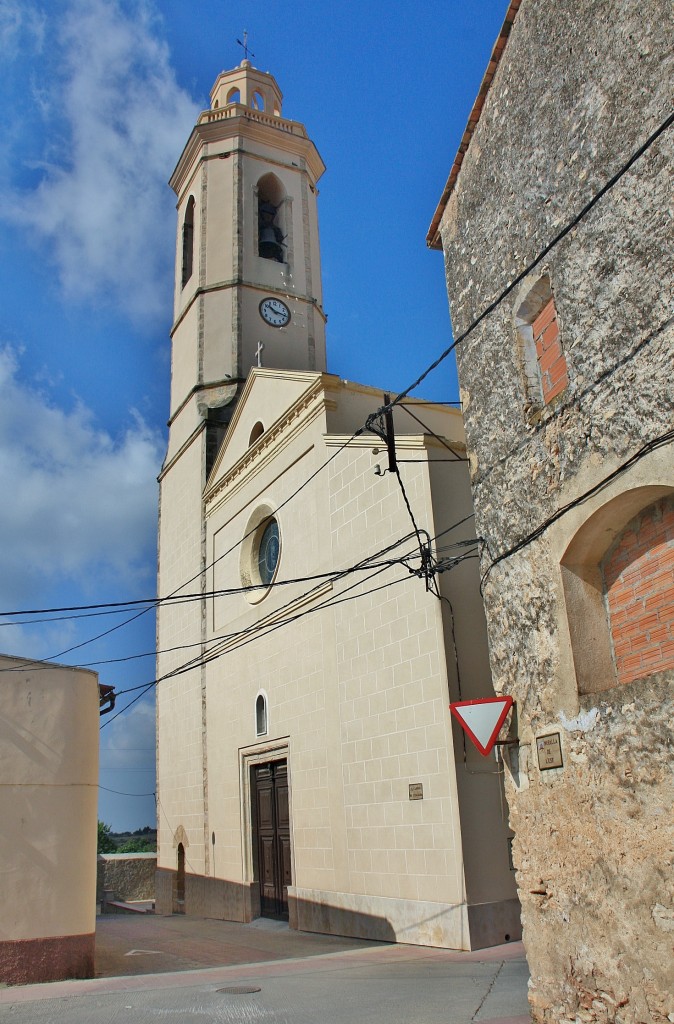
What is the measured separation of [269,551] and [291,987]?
9.56 metres

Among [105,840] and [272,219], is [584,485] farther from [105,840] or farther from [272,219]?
[105,840]

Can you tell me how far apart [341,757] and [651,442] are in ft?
28.3

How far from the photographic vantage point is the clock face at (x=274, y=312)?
2173 centimetres

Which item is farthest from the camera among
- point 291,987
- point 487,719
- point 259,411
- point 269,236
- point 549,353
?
point 269,236

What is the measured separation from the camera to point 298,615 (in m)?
14.5

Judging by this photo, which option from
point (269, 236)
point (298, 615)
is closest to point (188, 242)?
point (269, 236)

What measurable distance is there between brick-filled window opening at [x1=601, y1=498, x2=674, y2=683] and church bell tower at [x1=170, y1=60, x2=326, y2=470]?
14.8 m

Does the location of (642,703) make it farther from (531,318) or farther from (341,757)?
(341,757)

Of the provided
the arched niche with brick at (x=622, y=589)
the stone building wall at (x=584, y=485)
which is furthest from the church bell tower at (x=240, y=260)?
the arched niche with brick at (x=622, y=589)

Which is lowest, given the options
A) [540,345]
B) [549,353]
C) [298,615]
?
[298,615]

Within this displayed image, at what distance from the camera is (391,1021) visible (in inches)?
260

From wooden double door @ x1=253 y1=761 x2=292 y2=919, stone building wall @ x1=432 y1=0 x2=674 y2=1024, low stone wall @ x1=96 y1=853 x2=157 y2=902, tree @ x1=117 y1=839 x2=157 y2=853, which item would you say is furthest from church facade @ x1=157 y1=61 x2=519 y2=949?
tree @ x1=117 y1=839 x2=157 y2=853

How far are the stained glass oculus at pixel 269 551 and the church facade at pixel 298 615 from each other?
6 centimetres

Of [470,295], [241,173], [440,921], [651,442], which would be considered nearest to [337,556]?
[440,921]
